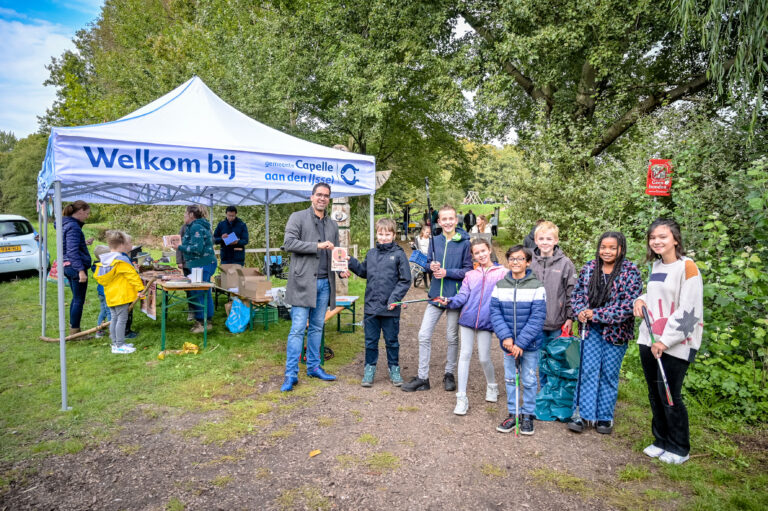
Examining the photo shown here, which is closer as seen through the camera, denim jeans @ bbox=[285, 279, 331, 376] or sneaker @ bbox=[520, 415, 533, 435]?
sneaker @ bbox=[520, 415, 533, 435]

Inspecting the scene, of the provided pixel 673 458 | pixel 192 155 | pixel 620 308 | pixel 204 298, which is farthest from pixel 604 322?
pixel 204 298

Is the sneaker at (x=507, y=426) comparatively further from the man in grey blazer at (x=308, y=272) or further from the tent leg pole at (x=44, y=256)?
the tent leg pole at (x=44, y=256)

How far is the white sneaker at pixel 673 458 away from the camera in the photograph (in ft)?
9.82

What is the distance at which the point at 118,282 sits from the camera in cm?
522

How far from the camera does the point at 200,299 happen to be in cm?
702

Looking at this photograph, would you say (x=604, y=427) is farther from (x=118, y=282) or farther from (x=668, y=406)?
(x=118, y=282)

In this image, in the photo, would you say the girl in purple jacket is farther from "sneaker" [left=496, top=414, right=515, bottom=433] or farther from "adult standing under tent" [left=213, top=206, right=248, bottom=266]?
"adult standing under tent" [left=213, top=206, right=248, bottom=266]

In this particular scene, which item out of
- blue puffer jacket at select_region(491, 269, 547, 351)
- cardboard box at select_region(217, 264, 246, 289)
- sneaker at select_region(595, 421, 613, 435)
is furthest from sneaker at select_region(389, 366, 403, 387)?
cardboard box at select_region(217, 264, 246, 289)

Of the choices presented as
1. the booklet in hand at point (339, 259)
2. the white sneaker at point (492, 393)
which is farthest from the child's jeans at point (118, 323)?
the white sneaker at point (492, 393)

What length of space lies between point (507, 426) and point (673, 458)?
44.1 inches

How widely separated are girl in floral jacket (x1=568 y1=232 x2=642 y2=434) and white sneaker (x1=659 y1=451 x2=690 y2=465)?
464mm

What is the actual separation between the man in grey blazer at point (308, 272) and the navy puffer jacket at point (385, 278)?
0.37 meters

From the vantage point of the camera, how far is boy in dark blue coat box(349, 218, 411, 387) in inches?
166

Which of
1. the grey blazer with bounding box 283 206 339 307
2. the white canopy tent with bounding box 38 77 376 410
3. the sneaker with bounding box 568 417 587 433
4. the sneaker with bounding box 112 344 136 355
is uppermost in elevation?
the white canopy tent with bounding box 38 77 376 410
